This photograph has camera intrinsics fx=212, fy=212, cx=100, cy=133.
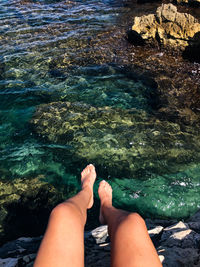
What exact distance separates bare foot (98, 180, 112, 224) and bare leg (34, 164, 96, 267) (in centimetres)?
69

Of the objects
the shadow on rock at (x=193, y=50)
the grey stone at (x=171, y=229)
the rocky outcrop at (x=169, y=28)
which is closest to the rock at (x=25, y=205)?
the grey stone at (x=171, y=229)

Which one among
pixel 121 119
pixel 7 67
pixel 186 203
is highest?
pixel 7 67

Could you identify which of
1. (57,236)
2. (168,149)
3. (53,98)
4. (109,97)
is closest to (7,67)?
(53,98)

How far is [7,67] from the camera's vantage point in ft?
22.0

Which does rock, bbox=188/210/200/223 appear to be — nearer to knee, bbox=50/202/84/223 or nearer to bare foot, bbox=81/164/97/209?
bare foot, bbox=81/164/97/209

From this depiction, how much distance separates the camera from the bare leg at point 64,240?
1796 mm

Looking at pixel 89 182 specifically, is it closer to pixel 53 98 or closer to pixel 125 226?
pixel 125 226

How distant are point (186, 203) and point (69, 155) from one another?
2.20 m

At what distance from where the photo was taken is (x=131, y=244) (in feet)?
6.30

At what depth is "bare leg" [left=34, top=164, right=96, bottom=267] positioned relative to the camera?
5.89 ft

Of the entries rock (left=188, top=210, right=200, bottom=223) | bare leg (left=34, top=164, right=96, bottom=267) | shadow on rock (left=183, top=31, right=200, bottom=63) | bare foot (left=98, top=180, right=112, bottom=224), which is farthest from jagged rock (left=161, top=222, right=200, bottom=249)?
shadow on rock (left=183, top=31, right=200, bottom=63)

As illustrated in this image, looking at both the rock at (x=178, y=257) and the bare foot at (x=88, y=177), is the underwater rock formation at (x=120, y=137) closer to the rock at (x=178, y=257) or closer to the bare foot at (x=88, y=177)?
the bare foot at (x=88, y=177)

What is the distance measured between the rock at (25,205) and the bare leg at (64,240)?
1.06 m

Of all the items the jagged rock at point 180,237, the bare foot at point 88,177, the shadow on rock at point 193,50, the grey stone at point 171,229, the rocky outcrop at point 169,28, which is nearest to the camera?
the jagged rock at point 180,237
